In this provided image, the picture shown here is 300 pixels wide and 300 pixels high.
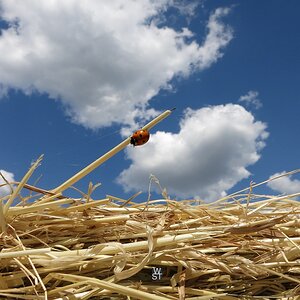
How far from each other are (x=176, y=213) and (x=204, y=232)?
0.18 metres

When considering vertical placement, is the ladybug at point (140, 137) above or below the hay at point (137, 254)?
above

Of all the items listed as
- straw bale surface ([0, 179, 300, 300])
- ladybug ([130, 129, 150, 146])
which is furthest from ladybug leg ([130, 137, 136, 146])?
straw bale surface ([0, 179, 300, 300])

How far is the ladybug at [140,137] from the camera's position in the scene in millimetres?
1556

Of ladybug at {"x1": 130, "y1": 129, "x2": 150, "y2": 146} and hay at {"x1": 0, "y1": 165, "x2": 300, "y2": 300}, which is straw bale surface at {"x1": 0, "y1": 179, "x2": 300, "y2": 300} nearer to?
hay at {"x1": 0, "y1": 165, "x2": 300, "y2": 300}

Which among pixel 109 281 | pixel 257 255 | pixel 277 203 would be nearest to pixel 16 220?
pixel 109 281

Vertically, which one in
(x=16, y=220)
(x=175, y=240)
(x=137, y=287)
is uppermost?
(x=16, y=220)

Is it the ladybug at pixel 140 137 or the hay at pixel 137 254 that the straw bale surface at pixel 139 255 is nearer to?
the hay at pixel 137 254

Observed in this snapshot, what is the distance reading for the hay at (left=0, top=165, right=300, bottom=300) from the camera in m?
1.27


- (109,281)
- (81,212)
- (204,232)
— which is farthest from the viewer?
(81,212)

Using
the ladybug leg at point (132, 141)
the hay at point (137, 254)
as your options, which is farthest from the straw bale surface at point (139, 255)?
the ladybug leg at point (132, 141)

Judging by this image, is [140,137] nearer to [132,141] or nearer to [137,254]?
[132,141]

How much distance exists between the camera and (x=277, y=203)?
1.65 metres

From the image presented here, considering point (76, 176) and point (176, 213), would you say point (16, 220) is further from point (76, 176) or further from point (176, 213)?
point (176, 213)

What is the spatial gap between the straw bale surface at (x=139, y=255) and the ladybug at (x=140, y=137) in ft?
0.64
